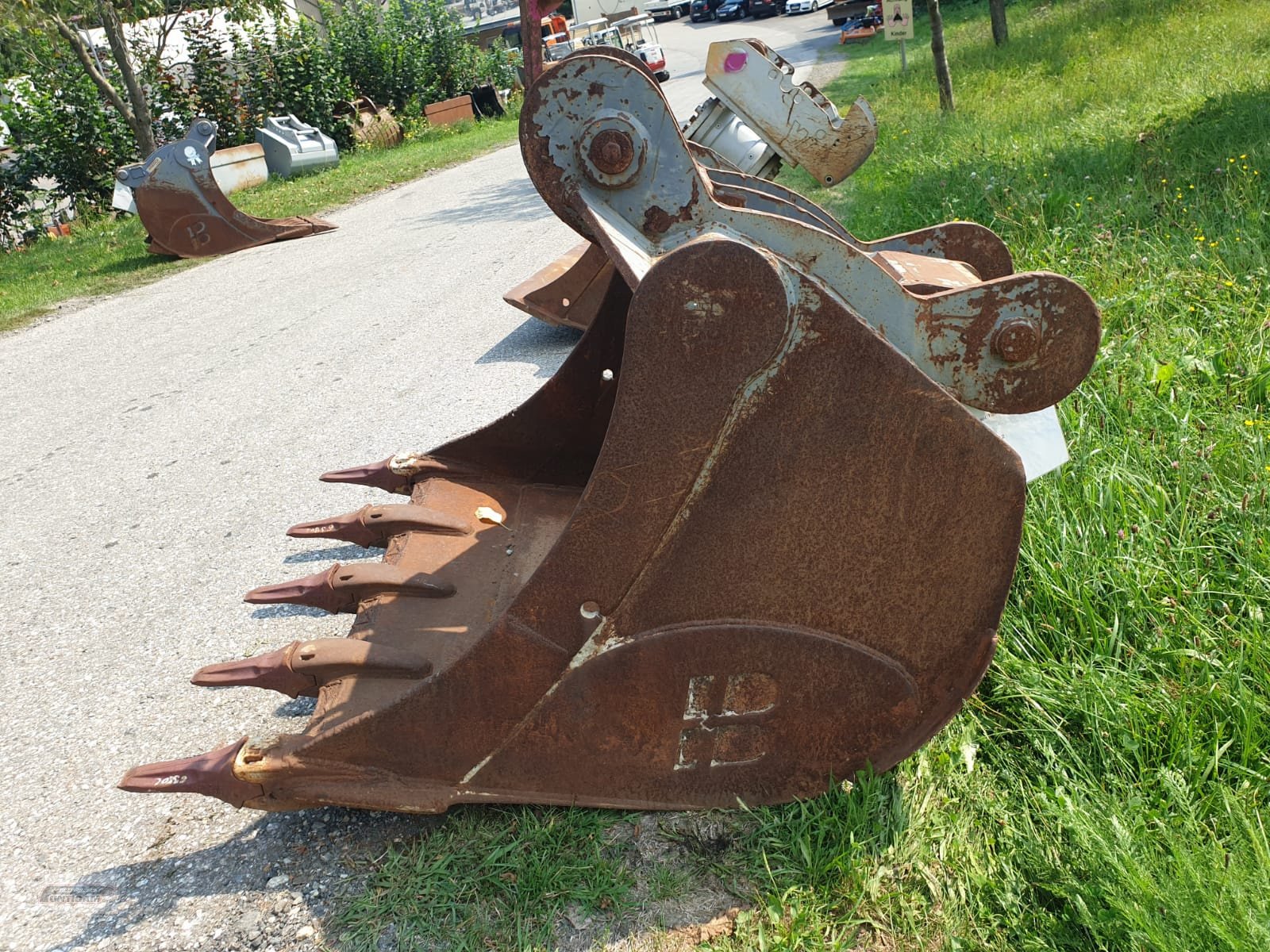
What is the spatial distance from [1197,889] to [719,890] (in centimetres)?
81

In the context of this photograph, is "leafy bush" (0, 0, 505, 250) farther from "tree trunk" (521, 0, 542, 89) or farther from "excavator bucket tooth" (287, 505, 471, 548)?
"tree trunk" (521, 0, 542, 89)

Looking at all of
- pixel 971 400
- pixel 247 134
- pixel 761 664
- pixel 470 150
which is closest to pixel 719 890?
pixel 761 664

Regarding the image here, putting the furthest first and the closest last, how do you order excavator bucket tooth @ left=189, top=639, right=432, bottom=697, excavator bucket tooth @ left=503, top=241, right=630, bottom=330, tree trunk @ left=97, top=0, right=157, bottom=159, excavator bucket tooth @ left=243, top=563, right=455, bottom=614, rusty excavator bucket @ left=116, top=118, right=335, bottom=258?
tree trunk @ left=97, top=0, right=157, bottom=159
rusty excavator bucket @ left=116, top=118, right=335, bottom=258
excavator bucket tooth @ left=503, top=241, right=630, bottom=330
excavator bucket tooth @ left=243, top=563, right=455, bottom=614
excavator bucket tooth @ left=189, top=639, right=432, bottom=697

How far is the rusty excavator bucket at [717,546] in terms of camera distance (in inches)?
61.4

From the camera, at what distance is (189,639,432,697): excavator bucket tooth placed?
1914 mm

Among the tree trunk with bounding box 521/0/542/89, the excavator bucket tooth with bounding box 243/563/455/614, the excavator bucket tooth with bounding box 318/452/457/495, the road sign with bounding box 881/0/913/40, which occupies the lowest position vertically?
the excavator bucket tooth with bounding box 243/563/455/614

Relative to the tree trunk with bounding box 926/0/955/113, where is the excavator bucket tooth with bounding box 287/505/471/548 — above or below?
below

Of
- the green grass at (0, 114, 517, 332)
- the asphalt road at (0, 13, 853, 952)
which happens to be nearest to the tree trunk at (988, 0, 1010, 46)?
the green grass at (0, 114, 517, 332)

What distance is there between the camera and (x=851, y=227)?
6.19m

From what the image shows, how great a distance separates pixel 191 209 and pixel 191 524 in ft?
22.3

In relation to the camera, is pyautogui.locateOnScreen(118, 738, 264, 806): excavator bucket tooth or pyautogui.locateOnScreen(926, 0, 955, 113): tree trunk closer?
pyautogui.locateOnScreen(118, 738, 264, 806): excavator bucket tooth

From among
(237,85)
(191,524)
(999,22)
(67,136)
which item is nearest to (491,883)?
(191,524)

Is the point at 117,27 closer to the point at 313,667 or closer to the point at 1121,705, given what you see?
the point at 313,667

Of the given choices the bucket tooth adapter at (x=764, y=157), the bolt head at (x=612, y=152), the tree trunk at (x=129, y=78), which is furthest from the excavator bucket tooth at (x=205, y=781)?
the tree trunk at (x=129, y=78)
